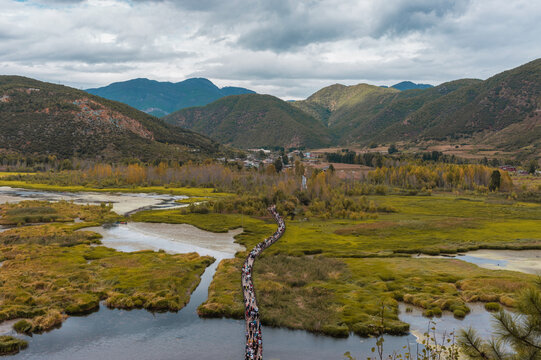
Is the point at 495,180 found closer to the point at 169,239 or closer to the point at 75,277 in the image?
Answer: the point at 169,239

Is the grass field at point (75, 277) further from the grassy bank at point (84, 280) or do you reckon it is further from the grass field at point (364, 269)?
the grass field at point (364, 269)

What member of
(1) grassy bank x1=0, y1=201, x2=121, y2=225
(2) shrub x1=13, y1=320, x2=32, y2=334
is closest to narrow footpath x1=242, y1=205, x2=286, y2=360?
(2) shrub x1=13, y1=320, x2=32, y2=334

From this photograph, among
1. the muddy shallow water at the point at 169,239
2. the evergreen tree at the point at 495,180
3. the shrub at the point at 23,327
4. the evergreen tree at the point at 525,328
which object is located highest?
the evergreen tree at the point at 525,328

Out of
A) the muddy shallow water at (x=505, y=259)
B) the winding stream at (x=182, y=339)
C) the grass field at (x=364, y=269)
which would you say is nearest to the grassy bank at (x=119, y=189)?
the grass field at (x=364, y=269)

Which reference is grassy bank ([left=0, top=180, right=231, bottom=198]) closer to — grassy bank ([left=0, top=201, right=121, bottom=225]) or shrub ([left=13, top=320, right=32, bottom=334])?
grassy bank ([left=0, top=201, right=121, bottom=225])

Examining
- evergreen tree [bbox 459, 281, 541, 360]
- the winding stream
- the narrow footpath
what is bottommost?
the winding stream

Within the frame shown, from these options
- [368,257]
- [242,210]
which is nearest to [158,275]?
[368,257]

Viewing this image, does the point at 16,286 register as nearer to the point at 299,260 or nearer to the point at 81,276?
the point at 81,276

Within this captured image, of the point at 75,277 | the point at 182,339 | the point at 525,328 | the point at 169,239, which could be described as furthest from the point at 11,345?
the point at 169,239

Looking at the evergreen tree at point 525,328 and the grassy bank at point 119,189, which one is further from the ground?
the evergreen tree at point 525,328

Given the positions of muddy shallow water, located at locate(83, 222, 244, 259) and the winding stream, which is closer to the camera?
the winding stream

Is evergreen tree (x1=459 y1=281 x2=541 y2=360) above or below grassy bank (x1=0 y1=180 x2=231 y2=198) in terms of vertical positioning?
above
